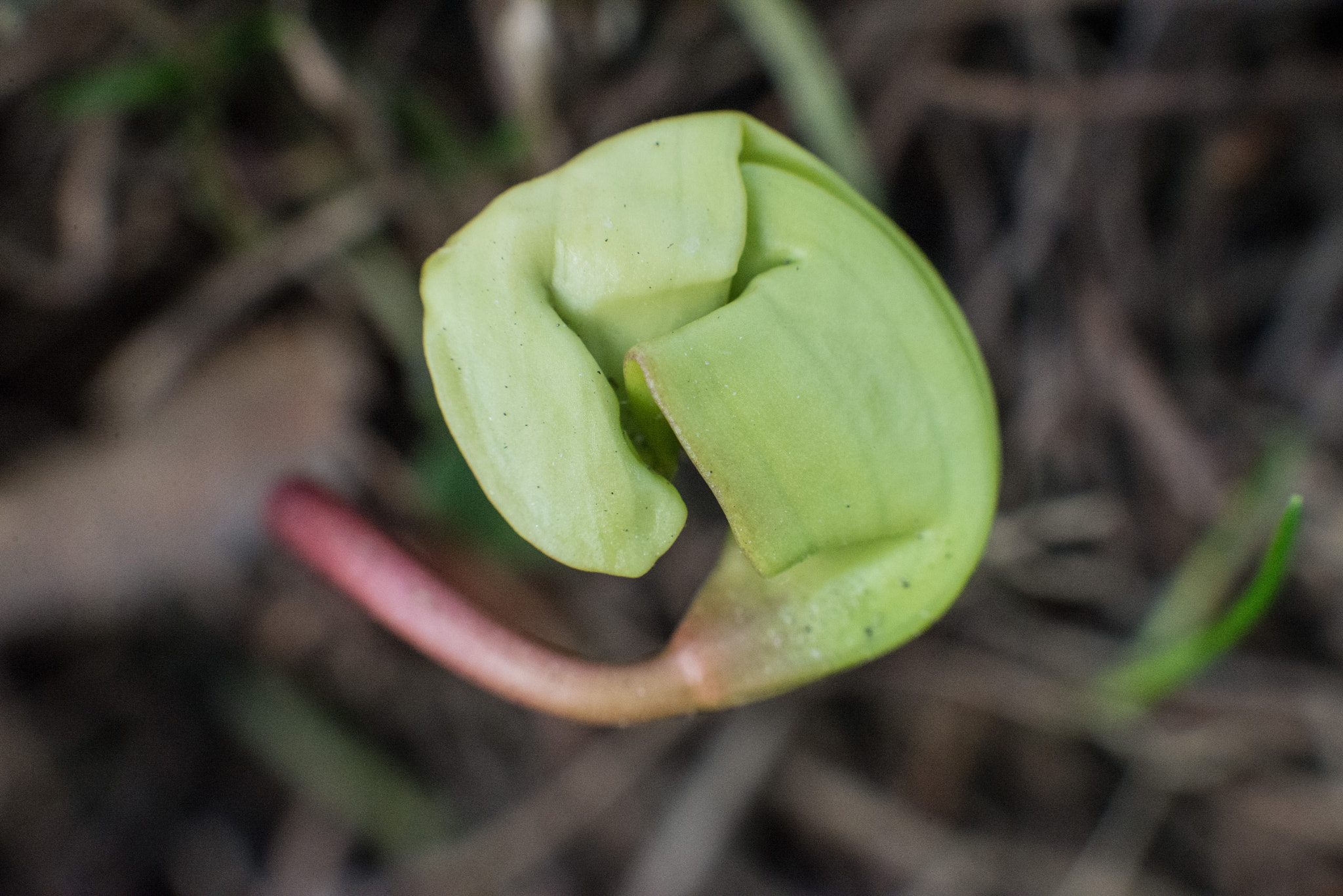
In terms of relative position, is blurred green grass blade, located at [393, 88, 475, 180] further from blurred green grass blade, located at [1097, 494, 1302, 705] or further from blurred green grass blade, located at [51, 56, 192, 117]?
blurred green grass blade, located at [1097, 494, 1302, 705]

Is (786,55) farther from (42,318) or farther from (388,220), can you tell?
(42,318)

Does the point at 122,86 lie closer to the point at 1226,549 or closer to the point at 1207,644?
the point at 1207,644

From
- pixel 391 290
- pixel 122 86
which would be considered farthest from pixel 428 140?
pixel 122 86

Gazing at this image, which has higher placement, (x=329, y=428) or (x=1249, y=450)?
(x=329, y=428)

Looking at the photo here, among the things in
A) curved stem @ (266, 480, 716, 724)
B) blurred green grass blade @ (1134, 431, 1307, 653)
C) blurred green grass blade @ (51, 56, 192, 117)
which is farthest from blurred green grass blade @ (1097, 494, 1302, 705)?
blurred green grass blade @ (51, 56, 192, 117)

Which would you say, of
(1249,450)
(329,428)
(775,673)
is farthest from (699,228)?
(1249,450)

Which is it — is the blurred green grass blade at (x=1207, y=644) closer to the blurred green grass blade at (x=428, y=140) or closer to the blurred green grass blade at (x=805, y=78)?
the blurred green grass blade at (x=805, y=78)
